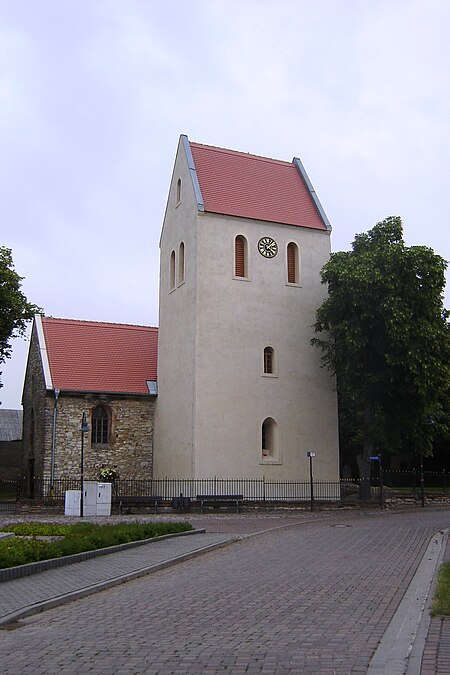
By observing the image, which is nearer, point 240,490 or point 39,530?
point 39,530

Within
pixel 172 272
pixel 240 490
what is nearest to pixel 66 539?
pixel 240 490

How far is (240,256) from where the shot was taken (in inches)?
1421

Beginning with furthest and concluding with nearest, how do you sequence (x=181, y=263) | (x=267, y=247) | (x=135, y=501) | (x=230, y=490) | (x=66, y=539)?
(x=181, y=263) < (x=267, y=247) < (x=230, y=490) < (x=135, y=501) < (x=66, y=539)

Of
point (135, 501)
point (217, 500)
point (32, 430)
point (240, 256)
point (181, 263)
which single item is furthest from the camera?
point (32, 430)

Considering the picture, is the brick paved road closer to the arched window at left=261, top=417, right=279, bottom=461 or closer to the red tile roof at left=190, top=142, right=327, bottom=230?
the arched window at left=261, top=417, right=279, bottom=461

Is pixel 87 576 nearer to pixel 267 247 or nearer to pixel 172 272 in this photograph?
pixel 267 247

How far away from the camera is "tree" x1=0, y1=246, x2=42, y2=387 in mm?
41031

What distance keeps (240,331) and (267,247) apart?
463cm

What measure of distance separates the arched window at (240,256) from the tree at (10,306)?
527 inches

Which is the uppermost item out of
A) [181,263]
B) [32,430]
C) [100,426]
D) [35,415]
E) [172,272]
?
[181,263]

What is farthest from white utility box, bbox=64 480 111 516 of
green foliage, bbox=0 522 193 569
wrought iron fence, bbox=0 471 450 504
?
green foliage, bbox=0 522 193 569

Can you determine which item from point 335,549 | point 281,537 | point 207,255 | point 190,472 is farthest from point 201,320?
point 335,549

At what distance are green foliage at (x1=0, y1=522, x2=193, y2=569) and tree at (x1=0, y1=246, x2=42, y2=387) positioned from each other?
2194cm

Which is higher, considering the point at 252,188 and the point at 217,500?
the point at 252,188
